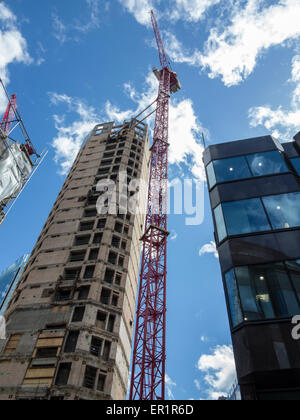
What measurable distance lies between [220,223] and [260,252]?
4.10 meters

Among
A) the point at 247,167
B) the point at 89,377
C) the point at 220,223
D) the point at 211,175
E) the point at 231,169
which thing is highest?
the point at 211,175

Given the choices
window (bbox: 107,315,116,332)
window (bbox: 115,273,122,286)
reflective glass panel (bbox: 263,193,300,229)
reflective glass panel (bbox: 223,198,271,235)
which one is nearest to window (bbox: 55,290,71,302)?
window (bbox: 107,315,116,332)

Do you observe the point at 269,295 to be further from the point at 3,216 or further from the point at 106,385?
the point at 3,216

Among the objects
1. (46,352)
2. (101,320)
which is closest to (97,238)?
(101,320)

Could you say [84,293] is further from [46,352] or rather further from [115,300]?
[46,352]

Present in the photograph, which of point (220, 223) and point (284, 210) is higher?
point (220, 223)

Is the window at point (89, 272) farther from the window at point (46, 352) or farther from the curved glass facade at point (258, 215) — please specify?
the curved glass facade at point (258, 215)

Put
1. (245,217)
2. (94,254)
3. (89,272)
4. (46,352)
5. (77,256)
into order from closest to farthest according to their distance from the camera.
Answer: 1. (245,217)
2. (46,352)
3. (89,272)
4. (94,254)
5. (77,256)

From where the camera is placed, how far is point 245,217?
21.8 metres

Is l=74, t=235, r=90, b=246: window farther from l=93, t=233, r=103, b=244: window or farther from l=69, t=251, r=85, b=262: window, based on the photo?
l=69, t=251, r=85, b=262: window

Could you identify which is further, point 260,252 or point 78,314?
point 78,314

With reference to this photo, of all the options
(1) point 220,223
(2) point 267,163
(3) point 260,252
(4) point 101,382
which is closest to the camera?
(3) point 260,252

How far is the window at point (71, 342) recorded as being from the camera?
31.0 metres
